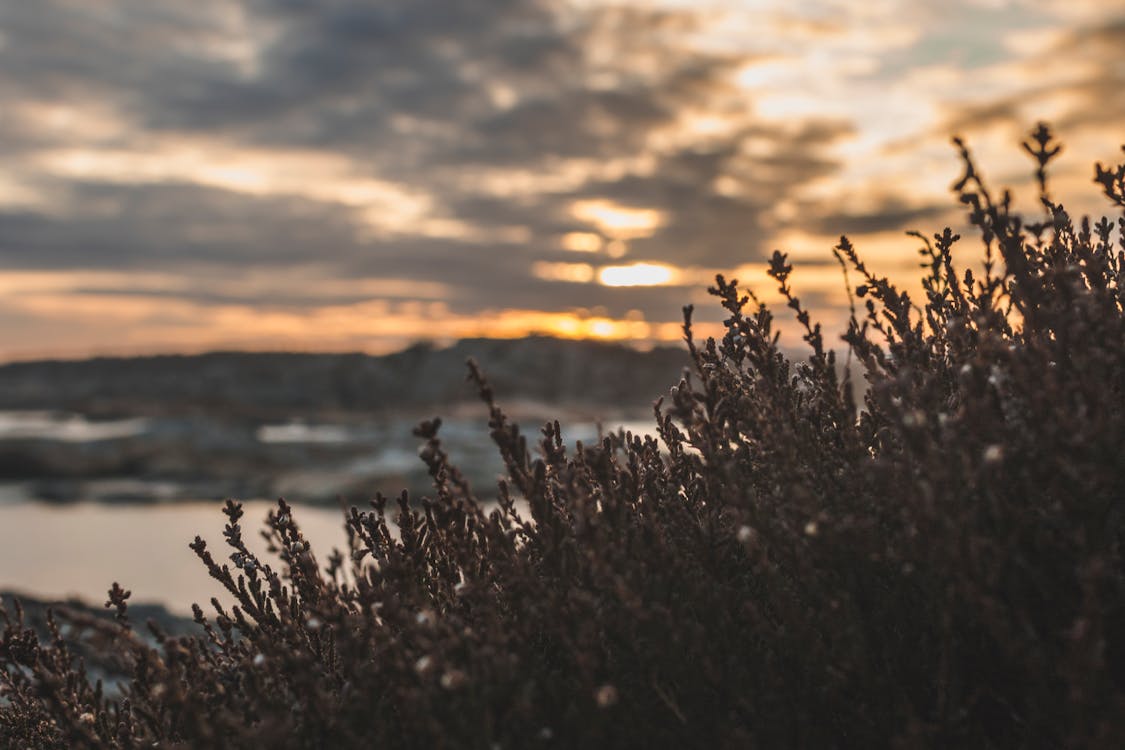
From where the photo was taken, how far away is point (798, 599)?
2.40 meters

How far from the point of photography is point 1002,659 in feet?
7.02

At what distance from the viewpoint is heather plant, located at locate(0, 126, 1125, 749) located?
1.97 metres

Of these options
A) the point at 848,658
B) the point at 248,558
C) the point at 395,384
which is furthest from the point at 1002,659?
the point at 395,384

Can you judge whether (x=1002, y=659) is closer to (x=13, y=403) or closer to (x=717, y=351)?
(x=717, y=351)

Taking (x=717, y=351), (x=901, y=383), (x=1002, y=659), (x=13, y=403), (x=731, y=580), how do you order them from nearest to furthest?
1. (x=1002, y=659)
2. (x=901, y=383)
3. (x=731, y=580)
4. (x=717, y=351)
5. (x=13, y=403)

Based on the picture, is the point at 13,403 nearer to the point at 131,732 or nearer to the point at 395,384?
the point at 395,384

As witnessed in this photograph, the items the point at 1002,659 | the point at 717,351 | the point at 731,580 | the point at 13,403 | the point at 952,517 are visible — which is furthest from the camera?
the point at 13,403

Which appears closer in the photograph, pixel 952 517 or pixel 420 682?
pixel 952 517

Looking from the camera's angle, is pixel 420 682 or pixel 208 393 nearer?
pixel 420 682

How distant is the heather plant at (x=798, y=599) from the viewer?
197cm

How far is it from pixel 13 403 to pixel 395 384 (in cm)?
4351

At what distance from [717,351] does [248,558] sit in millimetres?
1929

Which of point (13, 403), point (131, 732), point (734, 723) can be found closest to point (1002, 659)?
point (734, 723)

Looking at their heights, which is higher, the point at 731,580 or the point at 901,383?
the point at 901,383
